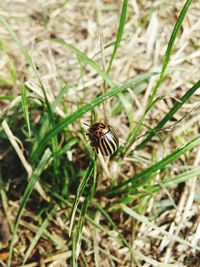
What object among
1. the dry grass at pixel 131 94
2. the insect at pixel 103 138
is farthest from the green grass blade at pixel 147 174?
the insect at pixel 103 138

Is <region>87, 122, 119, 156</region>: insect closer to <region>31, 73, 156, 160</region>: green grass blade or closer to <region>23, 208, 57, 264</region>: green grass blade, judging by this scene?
<region>31, 73, 156, 160</region>: green grass blade

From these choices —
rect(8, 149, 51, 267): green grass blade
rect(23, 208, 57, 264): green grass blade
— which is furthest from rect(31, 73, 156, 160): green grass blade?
rect(23, 208, 57, 264): green grass blade

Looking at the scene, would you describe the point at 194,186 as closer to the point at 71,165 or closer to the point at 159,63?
the point at 71,165

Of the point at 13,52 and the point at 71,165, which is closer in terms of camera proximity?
the point at 71,165

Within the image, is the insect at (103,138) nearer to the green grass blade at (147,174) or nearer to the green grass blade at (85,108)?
the green grass blade at (85,108)

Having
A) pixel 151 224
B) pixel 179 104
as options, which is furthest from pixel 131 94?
pixel 151 224

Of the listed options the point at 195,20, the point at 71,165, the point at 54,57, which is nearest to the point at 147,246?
the point at 71,165
